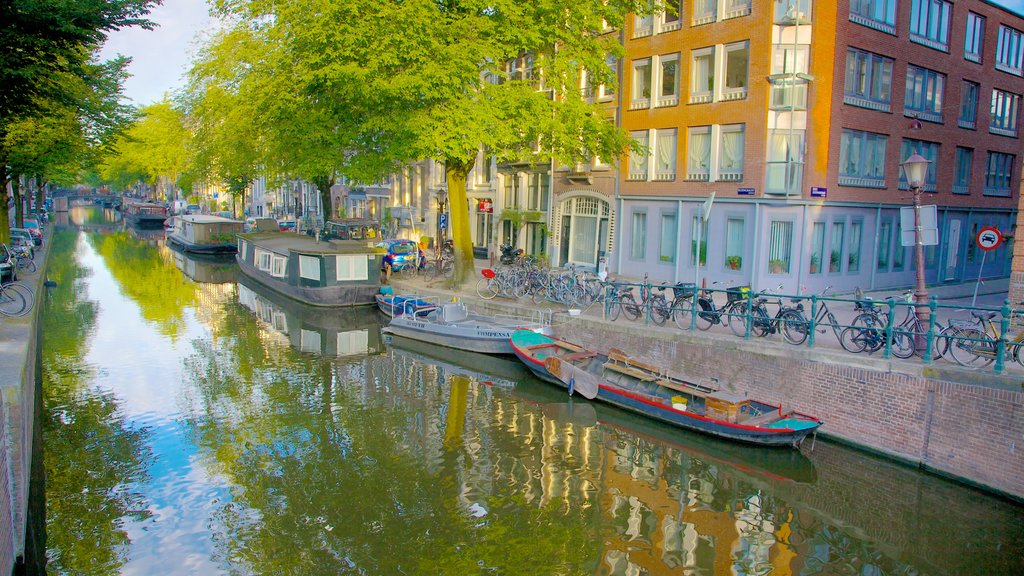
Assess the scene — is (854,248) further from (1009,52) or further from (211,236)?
(211,236)

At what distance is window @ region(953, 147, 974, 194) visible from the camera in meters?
28.5

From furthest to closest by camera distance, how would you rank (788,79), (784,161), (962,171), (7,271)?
1. (962,171)
2. (784,161)
3. (788,79)
4. (7,271)

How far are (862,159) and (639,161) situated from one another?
25.2 ft

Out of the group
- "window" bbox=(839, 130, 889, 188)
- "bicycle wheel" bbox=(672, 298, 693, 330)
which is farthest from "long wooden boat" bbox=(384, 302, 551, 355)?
"window" bbox=(839, 130, 889, 188)

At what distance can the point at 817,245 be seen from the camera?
77.7ft

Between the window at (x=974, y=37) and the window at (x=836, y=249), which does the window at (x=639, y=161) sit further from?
the window at (x=974, y=37)

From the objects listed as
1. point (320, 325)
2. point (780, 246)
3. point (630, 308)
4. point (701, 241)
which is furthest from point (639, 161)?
point (320, 325)

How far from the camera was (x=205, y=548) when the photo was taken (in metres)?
9.88

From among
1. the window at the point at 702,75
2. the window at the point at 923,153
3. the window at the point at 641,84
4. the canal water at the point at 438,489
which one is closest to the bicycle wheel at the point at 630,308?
the canal water at the point at 438,489

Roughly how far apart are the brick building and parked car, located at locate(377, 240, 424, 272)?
747cm

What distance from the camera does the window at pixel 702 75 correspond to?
25047 mm

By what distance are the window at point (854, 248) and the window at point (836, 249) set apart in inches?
16.2

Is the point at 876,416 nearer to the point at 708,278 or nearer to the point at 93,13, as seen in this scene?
the point at 708,278

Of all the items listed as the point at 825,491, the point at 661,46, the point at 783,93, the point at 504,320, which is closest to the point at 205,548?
the point at 825,491
